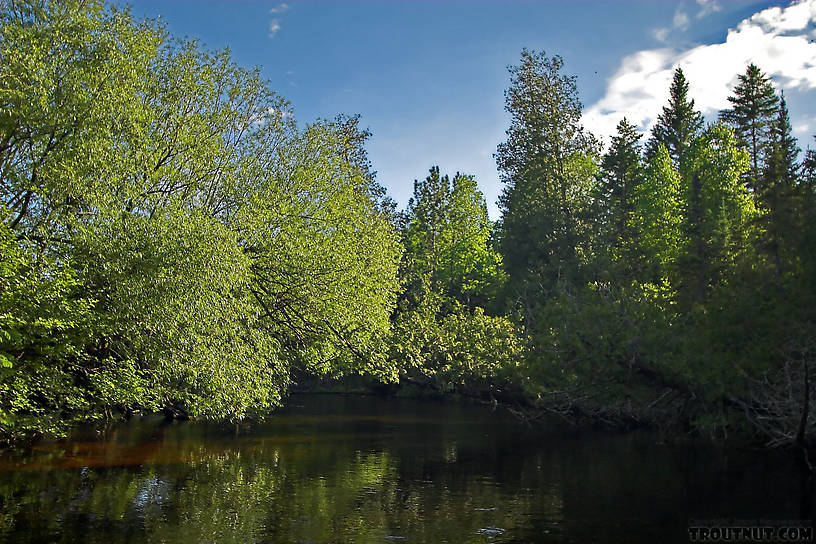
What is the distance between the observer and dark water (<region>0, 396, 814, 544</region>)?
16.0 m

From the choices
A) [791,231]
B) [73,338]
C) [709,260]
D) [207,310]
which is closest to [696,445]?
[791,231]

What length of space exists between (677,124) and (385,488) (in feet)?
180

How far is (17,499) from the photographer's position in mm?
18500

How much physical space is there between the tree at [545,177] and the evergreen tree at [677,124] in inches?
306

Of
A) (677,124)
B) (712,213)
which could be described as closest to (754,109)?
(677,124)

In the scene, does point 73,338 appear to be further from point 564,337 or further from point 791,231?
point 791,231

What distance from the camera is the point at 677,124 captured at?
65.1m

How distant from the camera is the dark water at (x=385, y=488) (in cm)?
1603

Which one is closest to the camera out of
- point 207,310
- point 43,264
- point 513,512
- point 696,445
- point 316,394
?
point 513,512

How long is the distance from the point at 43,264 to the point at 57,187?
135 inches

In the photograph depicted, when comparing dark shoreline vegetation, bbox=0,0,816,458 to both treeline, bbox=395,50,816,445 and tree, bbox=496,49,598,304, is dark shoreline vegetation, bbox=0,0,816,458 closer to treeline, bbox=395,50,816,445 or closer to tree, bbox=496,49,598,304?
treeline, bbox=395,50,816,445

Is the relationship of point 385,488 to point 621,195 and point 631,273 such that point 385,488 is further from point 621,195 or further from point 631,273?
point 621,195

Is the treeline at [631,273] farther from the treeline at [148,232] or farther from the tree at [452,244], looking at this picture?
the treeline at [148,232]

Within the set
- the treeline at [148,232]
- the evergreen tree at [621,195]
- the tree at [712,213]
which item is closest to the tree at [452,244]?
the evergreen tree at [621,195]
